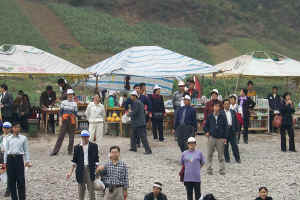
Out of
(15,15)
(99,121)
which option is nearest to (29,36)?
(15,15)

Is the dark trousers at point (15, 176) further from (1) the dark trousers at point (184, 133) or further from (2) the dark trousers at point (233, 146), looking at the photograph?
(2) the dark trousers at point (233, 146)

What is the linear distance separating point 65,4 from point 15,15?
38.7 ft

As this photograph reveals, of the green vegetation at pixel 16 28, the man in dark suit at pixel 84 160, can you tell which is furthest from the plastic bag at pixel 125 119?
the green vegetation at pixel 16 28

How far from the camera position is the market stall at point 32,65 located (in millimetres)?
15961

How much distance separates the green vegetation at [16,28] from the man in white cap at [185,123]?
37720 mm

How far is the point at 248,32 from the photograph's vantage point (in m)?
67.1

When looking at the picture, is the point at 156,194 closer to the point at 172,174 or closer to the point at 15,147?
the point at 15,147

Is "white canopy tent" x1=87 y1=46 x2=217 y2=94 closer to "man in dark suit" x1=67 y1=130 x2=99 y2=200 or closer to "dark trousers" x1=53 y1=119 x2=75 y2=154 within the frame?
"dark trousers" x1=53 y1=119 x2=75 y2=154

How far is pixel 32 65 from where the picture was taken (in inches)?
643

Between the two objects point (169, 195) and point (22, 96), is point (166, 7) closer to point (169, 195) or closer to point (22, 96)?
point (22, 96)

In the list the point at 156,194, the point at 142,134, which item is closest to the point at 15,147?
the point at 156,194

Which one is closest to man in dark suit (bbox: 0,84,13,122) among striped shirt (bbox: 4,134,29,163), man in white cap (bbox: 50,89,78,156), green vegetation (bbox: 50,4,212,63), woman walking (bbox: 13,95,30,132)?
woman walking (bbox: 13,95,30,132)

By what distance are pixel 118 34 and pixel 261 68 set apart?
135 feet

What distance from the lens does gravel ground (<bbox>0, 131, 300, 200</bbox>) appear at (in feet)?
33.4
